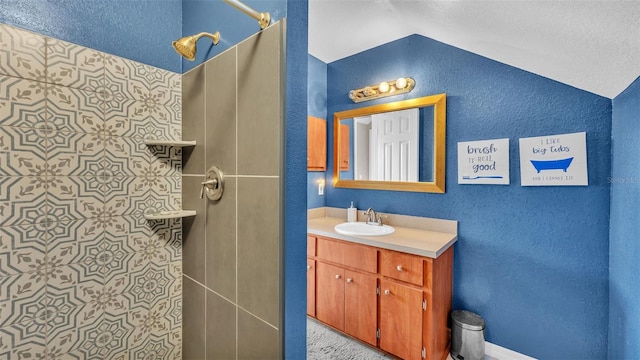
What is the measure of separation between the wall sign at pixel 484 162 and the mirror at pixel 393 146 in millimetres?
143

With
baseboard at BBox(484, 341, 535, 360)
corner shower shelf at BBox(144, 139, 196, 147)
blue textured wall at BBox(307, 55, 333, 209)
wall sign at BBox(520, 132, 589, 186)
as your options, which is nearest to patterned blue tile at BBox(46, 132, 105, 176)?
corner shower shelf at BBox(144, 139, 196, 147)

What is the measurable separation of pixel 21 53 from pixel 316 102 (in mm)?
2012

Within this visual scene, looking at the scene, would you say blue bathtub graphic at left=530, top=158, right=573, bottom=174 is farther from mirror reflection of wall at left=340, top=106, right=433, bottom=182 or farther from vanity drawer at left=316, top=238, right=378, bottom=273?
vanity drawer at left=316, top=238, right=378, bottom=273

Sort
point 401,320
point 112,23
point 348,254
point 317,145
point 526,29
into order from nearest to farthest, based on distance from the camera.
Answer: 1. point 112,23
2. point 526,29
3. point 401,320
4. point 348,254
5. point 317,145

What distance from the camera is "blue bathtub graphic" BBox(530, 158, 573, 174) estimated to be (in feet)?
5.08

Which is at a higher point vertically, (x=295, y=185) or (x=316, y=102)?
(x=316, y=102)

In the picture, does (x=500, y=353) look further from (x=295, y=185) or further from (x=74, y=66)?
(x=74, y=66)

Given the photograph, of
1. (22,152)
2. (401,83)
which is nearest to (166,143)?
(22,152)

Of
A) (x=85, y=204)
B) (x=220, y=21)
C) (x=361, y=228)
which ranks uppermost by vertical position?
(x=220, y=21)

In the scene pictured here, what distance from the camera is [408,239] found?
5.94 ft

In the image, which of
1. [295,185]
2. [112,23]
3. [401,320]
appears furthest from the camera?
[401,320]

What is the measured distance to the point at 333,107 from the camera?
2654 millimetres

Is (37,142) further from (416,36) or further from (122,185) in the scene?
(416,36)

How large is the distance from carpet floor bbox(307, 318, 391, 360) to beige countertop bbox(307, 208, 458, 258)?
0.78 metres
